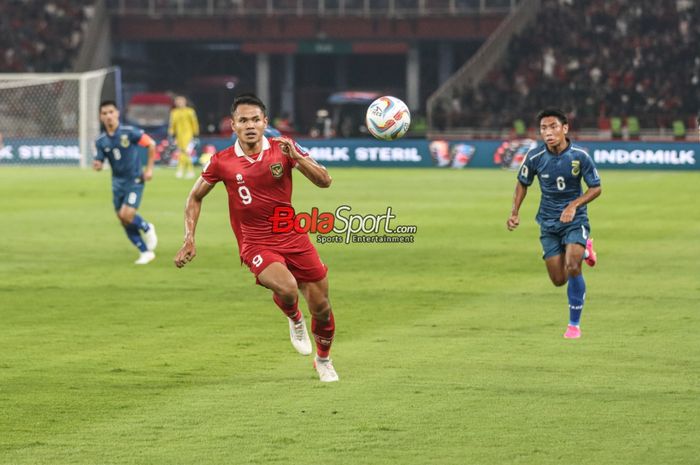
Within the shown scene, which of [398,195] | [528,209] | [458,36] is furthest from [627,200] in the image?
[458,36]

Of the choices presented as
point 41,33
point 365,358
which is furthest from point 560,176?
point 41,33

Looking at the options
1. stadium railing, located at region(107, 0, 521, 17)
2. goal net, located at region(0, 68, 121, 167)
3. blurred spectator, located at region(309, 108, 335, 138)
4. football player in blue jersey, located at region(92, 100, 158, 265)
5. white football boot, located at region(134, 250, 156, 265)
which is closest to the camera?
white football boot, located at region(134, 250, 156, 265)

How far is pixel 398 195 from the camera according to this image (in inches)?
1296

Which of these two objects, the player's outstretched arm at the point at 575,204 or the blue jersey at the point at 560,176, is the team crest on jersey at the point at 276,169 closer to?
the player's outstretched arm at the point at 575,204

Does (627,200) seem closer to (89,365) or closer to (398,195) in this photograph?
(398,195)

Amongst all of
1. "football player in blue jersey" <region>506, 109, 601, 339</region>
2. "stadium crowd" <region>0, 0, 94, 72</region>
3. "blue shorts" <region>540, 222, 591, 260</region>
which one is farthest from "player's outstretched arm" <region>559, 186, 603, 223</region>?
"stadium crowd" <region>0, 0, 94, 72</region>

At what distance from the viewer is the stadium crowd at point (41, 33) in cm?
5903

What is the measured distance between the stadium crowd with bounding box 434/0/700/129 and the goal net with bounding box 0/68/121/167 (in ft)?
43.5

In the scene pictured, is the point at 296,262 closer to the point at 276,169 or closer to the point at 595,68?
the point at 276,169

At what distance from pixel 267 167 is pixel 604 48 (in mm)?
47259

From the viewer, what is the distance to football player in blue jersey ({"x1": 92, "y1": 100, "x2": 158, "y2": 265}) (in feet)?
64.4

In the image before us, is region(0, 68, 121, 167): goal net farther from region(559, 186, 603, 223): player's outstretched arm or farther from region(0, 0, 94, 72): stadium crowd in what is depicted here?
region(559, 186, 603, 223): player's outstretched arm

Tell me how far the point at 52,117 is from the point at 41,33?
7.73m

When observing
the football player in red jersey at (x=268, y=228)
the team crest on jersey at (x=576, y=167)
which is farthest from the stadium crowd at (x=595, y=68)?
the football player in red jersey at (x=268, y=228)
